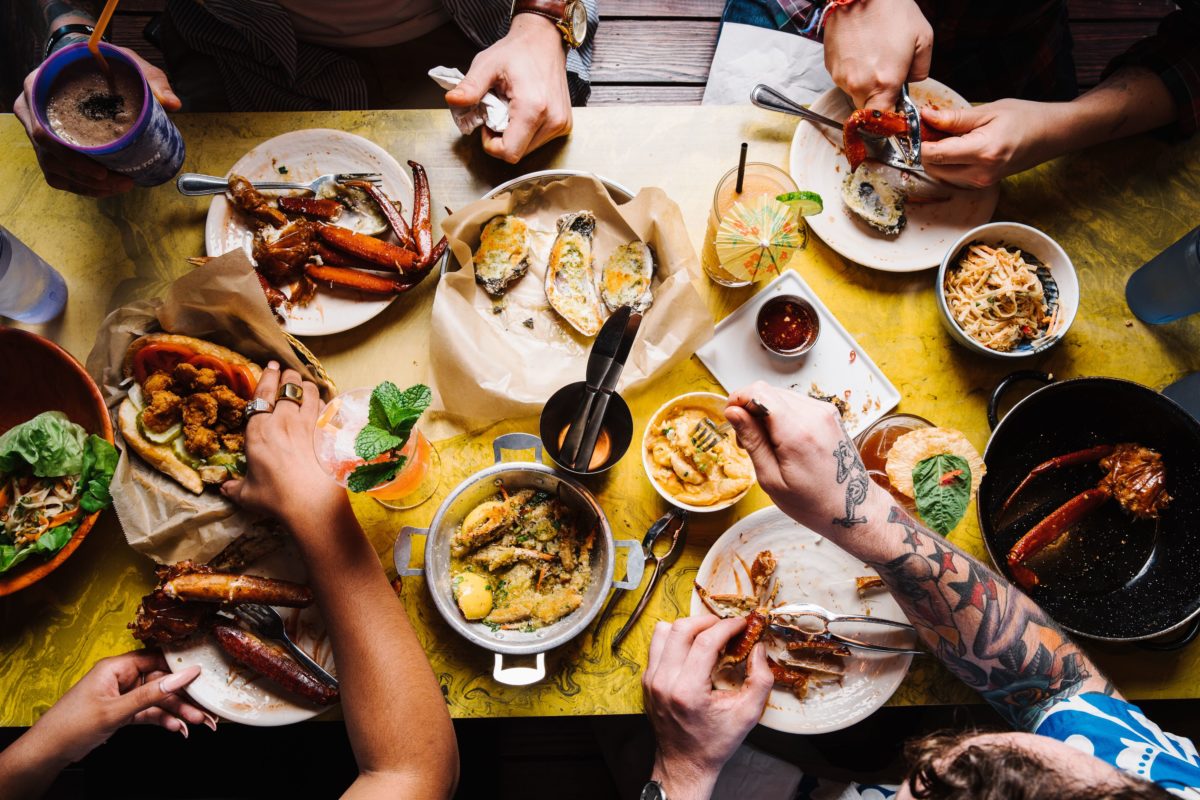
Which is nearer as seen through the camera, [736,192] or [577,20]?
[736,192]

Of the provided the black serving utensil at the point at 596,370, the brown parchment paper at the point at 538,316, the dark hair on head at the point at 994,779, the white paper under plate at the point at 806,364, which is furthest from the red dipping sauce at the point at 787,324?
the dark hair on head at the point at 994,779

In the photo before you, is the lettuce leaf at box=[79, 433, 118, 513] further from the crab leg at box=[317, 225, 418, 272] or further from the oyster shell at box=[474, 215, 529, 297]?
the oyster shell at box=[474, 215, 529, 297]

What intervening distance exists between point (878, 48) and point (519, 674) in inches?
77.6

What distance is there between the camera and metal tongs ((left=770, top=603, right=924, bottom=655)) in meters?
1.74

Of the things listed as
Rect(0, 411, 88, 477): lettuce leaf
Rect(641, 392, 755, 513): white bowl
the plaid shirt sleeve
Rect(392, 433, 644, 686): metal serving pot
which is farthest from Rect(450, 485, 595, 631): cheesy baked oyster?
the plaid shirt sleeve

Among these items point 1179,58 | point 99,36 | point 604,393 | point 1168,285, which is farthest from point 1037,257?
point 99,36

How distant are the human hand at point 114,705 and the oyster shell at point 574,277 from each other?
1.35 metres

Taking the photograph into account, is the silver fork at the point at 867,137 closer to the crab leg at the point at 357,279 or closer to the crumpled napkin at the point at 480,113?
the crumpled napkin at the point at 480,113

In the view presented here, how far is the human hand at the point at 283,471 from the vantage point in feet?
5.54

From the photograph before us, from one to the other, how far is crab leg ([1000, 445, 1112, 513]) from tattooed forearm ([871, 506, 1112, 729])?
0.33m

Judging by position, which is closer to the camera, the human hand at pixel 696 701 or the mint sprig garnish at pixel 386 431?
the mint sprig garnish at pixel 386 431

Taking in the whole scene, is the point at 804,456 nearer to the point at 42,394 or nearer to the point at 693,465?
the point at 693,465

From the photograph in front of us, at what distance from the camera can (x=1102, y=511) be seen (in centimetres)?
183

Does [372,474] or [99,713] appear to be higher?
[372,474]
